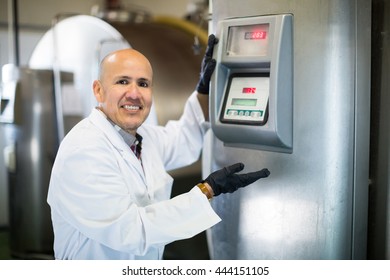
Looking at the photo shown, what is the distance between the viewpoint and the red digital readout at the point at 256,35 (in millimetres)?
1551

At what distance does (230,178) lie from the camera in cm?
156

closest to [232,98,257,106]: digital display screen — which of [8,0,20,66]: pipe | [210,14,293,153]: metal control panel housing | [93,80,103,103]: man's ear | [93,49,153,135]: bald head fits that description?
[210,14,293,153]: metal control panel housing

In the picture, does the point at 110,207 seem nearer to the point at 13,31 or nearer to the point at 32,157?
the point at 32,157

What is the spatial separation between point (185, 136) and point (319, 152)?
0.46m

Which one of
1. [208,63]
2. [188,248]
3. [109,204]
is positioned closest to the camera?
[109,204]

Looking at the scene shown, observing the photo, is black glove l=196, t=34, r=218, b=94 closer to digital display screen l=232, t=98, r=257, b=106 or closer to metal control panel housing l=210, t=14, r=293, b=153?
metal control panel housing l=210, t=14, r=293, b=153

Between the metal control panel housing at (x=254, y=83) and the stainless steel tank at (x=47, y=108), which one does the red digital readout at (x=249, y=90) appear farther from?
the stainless steel tank at (x=47, y=108)

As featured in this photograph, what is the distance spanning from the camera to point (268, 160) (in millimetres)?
1635

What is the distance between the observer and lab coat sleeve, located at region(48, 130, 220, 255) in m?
1.46

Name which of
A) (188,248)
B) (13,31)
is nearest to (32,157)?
(13,31)

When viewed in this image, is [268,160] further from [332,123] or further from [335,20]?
[335,20]

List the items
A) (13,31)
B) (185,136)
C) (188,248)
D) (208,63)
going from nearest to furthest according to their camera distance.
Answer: (208,63) < (185,136) < (188,248) < (13,31)

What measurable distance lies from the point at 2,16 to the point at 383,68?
1.64m
